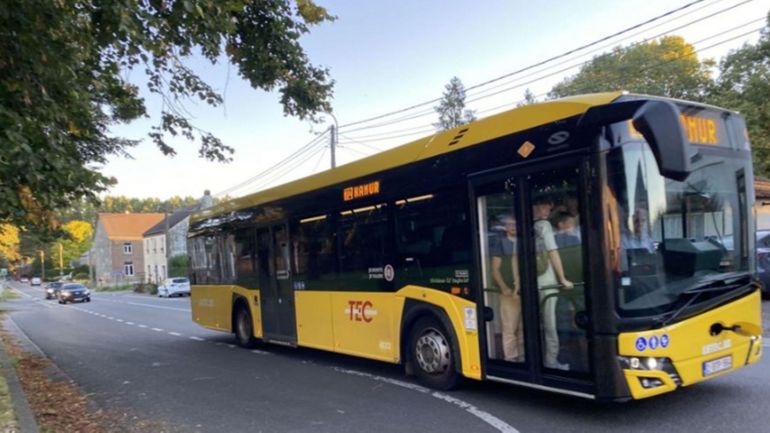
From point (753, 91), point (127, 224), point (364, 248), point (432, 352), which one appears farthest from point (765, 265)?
point (127, 224)

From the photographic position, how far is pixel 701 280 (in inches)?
211

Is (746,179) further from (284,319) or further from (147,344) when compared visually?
(147,344)

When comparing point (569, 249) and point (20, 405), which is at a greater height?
point (569, 249)

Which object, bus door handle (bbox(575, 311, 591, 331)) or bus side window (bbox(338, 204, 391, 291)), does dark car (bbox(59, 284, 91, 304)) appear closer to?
bus side window (bbox(338, 204, 391, 291))

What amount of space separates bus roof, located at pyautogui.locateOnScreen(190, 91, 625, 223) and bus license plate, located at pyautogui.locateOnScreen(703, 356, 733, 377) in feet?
8.32

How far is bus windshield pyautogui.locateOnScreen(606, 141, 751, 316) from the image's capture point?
202 inches

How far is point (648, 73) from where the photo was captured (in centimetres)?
4194

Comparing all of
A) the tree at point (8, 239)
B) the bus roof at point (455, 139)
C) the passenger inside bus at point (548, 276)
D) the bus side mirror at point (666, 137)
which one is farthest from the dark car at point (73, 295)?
the bus side mirror at point (666, 137)

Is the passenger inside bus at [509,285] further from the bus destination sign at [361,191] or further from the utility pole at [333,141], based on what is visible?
the utility pole at [333,141]

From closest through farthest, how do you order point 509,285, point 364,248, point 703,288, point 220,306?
point 703,288, point 509,285, point 364,248, point 220,306

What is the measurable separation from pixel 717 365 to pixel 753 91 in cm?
2817

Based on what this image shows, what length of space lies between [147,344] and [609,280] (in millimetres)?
12102

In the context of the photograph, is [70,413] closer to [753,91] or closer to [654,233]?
[654,233]

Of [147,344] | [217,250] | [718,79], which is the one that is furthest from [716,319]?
[718,79]
